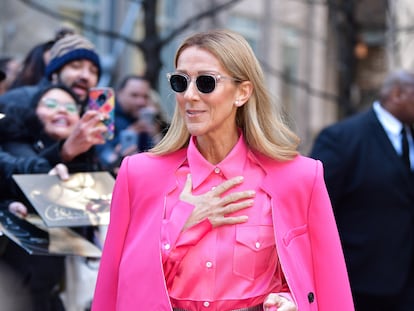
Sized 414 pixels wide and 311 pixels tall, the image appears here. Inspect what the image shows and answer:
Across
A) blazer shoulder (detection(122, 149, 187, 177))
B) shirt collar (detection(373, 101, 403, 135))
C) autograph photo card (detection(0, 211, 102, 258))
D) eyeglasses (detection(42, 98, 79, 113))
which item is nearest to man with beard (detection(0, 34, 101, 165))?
eyeglasses (detection(42, 98, 79, 113))

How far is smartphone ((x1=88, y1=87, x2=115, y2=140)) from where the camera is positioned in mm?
4973

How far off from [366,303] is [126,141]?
2.09 meters

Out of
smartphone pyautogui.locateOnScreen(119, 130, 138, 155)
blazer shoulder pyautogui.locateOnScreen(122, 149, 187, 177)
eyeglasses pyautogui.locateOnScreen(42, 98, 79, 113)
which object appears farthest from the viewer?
smartphone pyautogui.locateOnScreen(119, 130, 138, 155)

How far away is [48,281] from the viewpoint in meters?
4.94

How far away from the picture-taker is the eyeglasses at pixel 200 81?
11.0ft

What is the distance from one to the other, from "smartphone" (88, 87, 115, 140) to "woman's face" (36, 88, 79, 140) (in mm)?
142

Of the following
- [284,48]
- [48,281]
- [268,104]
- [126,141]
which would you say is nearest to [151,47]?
[126,141]

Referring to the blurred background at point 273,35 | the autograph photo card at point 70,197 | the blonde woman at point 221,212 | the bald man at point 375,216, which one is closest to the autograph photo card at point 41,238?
the autograph photo card at point 70,197

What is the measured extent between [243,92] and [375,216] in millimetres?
3210

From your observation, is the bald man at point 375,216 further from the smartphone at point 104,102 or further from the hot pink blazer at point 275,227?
the hot pink blazer at point 275,227

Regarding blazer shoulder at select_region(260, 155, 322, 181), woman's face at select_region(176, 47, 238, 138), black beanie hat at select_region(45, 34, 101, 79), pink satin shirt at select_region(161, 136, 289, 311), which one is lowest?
pink satin shirt at select_region(161, 136, 289, 311)

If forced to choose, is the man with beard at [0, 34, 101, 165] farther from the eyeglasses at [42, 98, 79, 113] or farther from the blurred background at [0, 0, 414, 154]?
the blurred background at [0, 0, 414, 154]

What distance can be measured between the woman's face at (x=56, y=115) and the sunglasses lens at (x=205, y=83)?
1.86 metres

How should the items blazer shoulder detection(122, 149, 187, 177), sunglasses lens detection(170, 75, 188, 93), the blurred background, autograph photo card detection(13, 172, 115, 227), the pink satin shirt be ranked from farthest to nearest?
the blurred background → autograph photo card detection(13, 172, 115, 227) → blazer shoulder detection(122, 149, 187, 177) → sunglasses lens detection(170, 75, 188, 93) → the pink satin shirt
